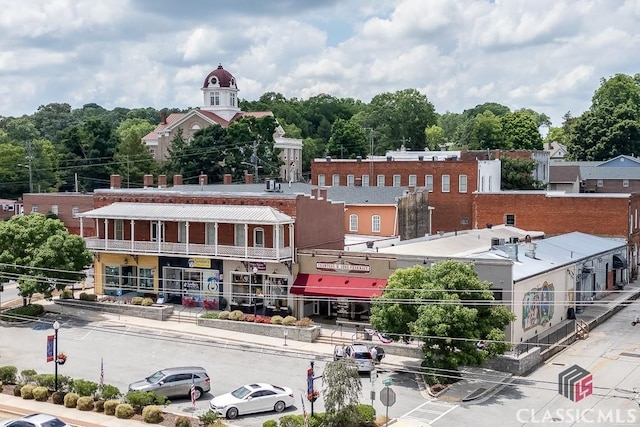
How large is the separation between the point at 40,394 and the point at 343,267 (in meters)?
19.4

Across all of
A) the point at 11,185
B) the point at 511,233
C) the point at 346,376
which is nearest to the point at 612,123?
the point at 511,233

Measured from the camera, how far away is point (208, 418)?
30703 mm

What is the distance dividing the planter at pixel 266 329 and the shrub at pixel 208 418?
13.7 meters

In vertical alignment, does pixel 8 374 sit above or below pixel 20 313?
below

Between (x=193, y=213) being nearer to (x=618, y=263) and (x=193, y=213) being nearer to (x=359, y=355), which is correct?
(x=359, y=355)

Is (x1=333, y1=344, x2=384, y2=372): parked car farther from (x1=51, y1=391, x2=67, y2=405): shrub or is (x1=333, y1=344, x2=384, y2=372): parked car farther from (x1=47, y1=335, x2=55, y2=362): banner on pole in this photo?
(x1=47, y1=335, x2=55, y2=362): banner on pole

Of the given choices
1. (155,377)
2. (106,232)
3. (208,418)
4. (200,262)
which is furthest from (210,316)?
(208,418)

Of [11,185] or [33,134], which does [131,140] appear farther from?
[33,134]

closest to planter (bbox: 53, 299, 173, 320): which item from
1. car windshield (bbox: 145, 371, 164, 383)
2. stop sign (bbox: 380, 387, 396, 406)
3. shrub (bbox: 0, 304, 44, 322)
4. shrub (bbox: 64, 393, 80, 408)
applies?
shrub (bbox: 0, 304, 44, 322)

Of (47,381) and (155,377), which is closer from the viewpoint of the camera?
(155,377)

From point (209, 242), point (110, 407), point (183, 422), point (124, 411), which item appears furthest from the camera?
point (209, 242)

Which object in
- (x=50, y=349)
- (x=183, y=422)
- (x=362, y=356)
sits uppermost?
(x=50, y=349)

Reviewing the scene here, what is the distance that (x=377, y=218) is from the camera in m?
63.2

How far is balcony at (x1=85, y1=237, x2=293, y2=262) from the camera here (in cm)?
4903
